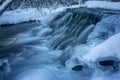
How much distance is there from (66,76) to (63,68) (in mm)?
735

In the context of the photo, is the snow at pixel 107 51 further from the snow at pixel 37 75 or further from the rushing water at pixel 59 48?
the snow at pixel 37 75

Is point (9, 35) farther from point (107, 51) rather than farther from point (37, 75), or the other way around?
point (107, 51)

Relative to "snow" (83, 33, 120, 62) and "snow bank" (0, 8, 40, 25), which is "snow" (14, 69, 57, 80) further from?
"snow bank" (0, 8, 40, 25)

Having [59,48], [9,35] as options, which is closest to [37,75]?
[59,48]

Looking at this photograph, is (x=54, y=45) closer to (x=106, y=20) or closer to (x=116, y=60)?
(x=106, y=20)

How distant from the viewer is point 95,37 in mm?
7816

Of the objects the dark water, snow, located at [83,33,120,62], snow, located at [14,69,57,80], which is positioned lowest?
the dark water

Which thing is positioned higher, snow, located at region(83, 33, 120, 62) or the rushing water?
snow, located at region(83, 33, 120, 62)

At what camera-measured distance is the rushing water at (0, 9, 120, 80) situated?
21.4 ft

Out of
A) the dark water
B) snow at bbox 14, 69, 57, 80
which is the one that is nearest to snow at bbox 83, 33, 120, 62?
snow at bbox 14, 69, 57, 80

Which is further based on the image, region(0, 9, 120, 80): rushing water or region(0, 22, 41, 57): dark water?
Answer: region(0, 22, 41, 57): dark water

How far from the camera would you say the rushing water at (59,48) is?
6516 mm

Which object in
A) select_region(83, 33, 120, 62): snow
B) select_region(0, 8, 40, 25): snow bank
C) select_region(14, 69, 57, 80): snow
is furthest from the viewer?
select_region(0, 8, 40, 25): snow bank

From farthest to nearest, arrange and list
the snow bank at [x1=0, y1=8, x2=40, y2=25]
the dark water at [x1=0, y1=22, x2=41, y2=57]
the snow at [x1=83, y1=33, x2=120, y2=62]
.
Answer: the snow bank at [x1=0, y1=8, x2=40, y2=25]
the dark water at [x1=0, y1=22, x2=41, y2=57]
the snow at [x1=83, y1=33, x2=120, y2=62]
